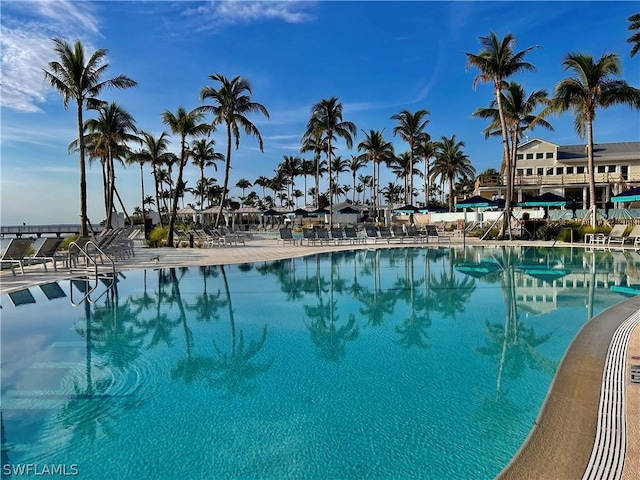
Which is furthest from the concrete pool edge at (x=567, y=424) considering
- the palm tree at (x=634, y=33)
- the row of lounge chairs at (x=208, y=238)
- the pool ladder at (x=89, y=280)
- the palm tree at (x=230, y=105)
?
the palm tree at (x=230, y=105)

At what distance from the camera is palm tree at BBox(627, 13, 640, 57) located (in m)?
20.4

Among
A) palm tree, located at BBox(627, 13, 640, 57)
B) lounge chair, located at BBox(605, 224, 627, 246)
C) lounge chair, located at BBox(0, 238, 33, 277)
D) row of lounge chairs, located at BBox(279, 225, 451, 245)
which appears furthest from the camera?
row of lounge chairs, located at BBox(279, 225, 451, 245)

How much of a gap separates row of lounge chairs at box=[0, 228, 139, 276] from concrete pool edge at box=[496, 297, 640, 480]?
11452 millimetres

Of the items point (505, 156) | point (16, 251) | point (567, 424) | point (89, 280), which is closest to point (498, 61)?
point (505, 156)

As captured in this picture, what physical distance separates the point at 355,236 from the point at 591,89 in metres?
14.5

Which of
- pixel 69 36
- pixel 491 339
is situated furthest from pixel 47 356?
pixel 69 36

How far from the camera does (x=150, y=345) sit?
20.2ft

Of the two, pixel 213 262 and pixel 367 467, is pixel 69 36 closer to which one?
pixel 213 262

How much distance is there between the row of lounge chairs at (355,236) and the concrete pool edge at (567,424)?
58.3 ft

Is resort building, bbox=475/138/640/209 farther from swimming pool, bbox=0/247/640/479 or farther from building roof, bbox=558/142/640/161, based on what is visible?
swimming pool, bbox=0/247/640/479

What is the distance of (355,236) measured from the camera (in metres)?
23.8

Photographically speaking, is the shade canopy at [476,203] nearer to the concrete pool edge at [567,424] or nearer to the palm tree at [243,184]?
the concrete pool edge at [567,424]

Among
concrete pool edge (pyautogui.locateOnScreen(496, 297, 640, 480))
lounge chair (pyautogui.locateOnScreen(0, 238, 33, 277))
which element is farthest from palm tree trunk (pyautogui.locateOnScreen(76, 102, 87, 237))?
concrete pool edge (pyautogui.locateOnScreen(496, 297, 640, 480))

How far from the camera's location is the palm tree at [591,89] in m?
21.1
